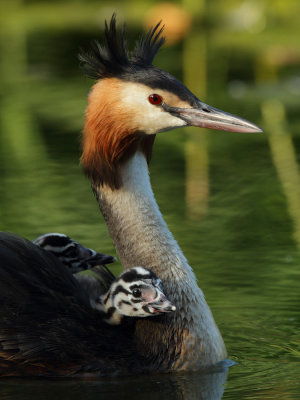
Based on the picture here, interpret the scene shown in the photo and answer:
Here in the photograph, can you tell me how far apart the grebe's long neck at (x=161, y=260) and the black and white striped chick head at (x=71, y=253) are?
0.27 meters

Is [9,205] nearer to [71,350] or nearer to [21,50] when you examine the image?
[71,350]

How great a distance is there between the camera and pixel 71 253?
724 centimetres

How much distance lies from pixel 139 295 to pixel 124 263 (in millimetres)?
616

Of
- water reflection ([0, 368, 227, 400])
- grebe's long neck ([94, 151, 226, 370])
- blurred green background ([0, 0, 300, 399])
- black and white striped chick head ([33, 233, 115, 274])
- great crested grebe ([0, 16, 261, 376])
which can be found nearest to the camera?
water reflection ([0, 368, 227, 400])

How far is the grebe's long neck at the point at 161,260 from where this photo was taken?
6762 mm

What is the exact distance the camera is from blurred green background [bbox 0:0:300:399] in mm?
7570

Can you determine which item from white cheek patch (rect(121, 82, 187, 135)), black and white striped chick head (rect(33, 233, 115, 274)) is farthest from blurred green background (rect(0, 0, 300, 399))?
white cheek patch (rect(121, 82, 187, 135))

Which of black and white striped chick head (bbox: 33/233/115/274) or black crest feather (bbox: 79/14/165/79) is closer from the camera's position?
black crest feather (bbox: 79/14/165/79)

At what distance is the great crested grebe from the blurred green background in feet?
1.59

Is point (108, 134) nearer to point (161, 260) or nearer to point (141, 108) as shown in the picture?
point (141, 108)

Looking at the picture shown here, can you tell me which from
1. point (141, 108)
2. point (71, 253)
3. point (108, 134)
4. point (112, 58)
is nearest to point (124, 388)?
point (71, 253)

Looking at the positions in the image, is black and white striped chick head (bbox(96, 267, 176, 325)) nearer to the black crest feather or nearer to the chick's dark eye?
the chick's dark eye

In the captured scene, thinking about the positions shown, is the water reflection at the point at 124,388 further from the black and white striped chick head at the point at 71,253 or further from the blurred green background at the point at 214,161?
the black and white striped chick head at the point at 71,253

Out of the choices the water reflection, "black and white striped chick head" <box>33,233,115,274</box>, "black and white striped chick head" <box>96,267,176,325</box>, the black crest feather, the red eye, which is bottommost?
the water reflection
